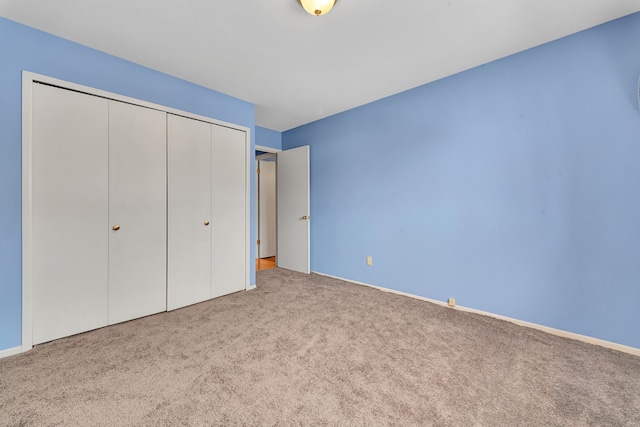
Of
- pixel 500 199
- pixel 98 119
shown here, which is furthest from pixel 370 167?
pixel 98 119

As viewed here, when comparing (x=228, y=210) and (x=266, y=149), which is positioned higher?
(x=266, y=149)

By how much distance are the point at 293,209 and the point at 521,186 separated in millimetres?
3041

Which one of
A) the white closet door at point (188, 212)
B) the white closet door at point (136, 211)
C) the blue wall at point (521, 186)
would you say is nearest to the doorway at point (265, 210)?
the white closet door at point (188, 212)

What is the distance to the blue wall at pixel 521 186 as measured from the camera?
74.9 inches

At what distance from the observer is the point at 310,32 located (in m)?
2.00

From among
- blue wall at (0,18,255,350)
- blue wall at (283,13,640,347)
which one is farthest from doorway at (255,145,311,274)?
blue wall at (0,18,255,350)

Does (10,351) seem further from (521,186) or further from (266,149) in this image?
(521,186)

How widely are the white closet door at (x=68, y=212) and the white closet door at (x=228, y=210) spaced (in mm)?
1011

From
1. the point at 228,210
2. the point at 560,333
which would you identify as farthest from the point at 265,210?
the point at 560,333

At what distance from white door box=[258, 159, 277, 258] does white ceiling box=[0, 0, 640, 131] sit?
8.66ft

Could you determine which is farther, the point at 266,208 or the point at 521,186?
the point at 266,208

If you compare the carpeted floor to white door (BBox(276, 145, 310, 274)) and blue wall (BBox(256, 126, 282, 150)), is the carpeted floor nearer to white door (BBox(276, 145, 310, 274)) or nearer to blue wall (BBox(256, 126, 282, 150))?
white door (BBox(276, 145, 310, 274))

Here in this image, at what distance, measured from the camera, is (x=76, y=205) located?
2.11 metres

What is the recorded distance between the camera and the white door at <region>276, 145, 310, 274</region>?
4.12 m
